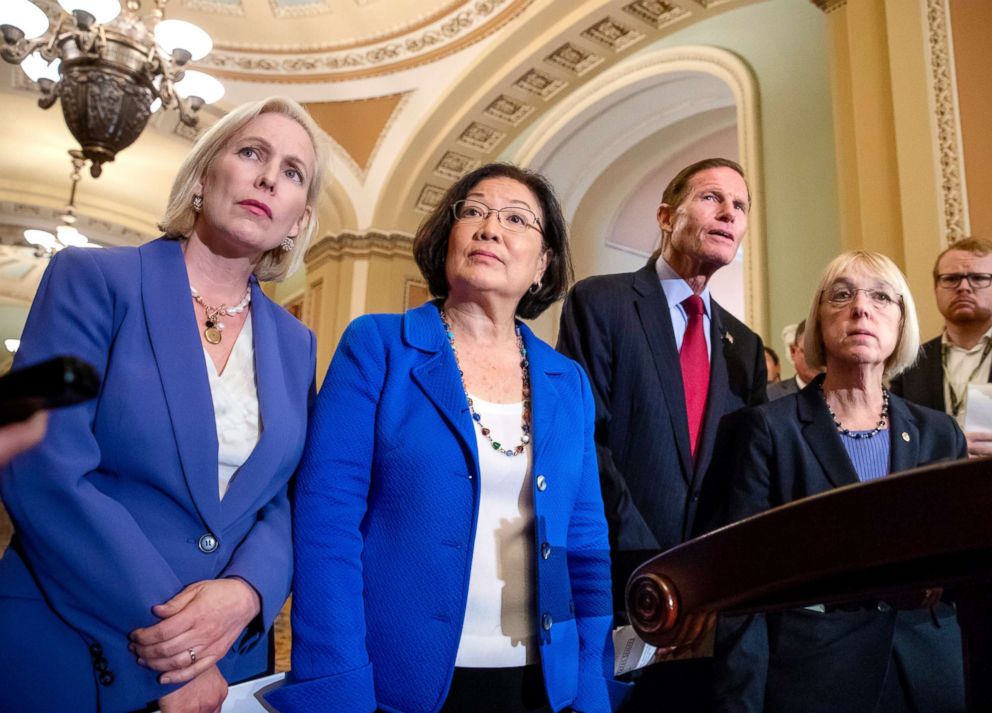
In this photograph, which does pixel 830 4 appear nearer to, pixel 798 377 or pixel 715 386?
pixel 798 377

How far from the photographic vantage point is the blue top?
1737mm

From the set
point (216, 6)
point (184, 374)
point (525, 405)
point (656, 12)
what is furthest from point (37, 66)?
point (525, 405)

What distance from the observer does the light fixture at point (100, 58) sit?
492cm

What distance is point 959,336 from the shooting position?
2.56 metres

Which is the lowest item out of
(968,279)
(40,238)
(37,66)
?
(968,279)

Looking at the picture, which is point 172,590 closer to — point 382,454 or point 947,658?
point 382,454

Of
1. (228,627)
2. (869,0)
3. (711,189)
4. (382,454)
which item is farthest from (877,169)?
(228,627)

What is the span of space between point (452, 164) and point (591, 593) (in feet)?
26.9

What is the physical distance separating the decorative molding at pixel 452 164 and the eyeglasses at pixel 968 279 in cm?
693

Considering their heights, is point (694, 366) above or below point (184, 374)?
above

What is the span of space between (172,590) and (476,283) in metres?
0.73

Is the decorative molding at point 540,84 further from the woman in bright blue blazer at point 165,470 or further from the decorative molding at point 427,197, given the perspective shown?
the woman in bright blue blazer at point 165,470

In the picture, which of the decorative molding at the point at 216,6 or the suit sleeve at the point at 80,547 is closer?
the suit sleeve at the point at 80,547

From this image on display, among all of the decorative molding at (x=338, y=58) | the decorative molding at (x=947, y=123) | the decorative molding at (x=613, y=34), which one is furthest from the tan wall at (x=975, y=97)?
the decorative molding at (x=338, y=58)
